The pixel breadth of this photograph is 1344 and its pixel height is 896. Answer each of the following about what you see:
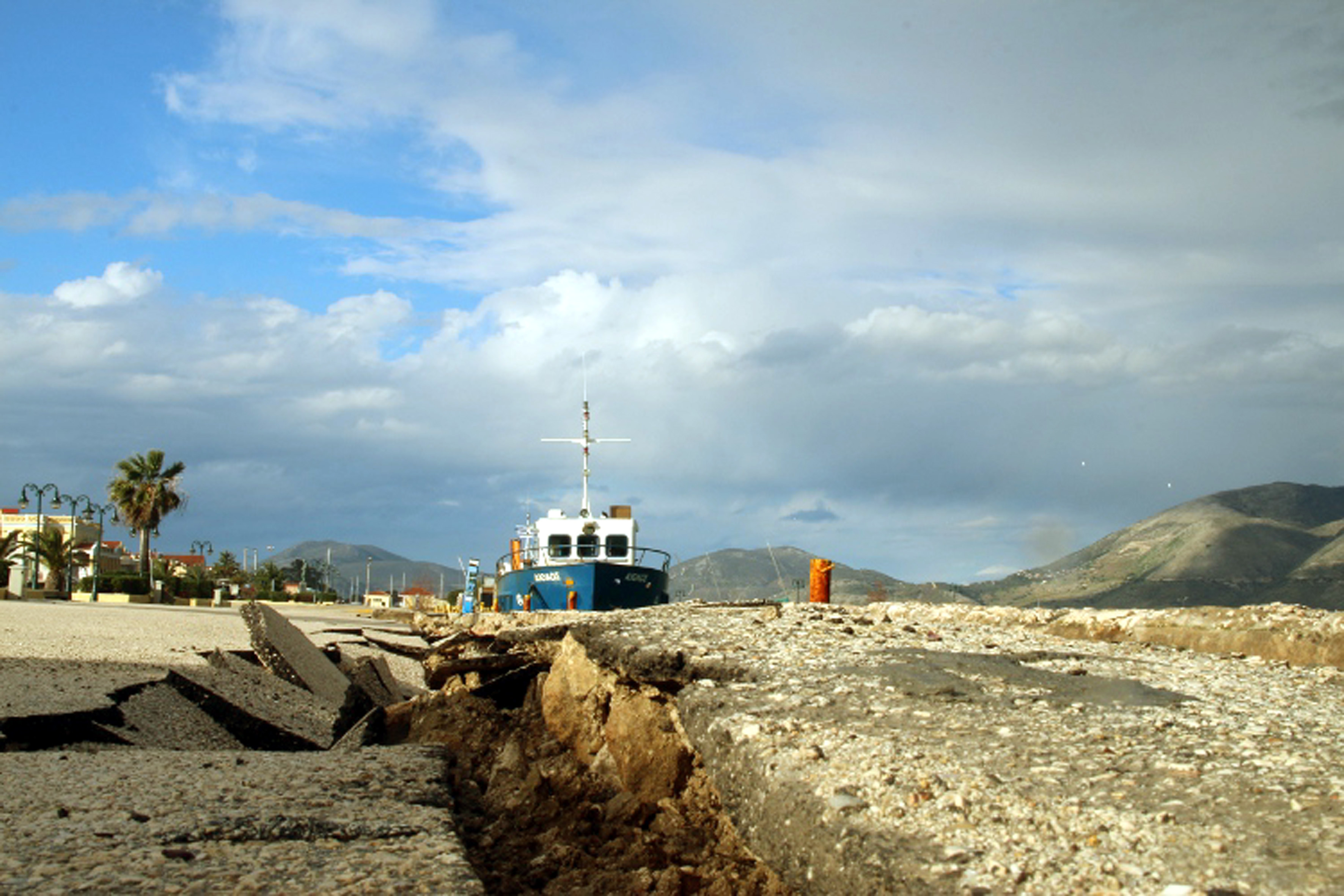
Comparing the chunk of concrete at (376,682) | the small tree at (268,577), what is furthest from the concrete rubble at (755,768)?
the small tree at (268,577)

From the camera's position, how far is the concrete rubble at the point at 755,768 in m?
3.25

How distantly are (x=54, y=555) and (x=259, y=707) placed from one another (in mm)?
55896

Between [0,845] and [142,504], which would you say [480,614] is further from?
[142,504]

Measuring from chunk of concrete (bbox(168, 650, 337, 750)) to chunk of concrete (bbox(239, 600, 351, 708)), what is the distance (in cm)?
31

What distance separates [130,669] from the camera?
10594 millimetres

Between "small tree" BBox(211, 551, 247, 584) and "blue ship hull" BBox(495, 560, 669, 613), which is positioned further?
"small tree" BBox(211, 551, 247, 584)

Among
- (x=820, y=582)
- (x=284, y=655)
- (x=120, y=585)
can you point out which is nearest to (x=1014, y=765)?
(x=820, y=582)

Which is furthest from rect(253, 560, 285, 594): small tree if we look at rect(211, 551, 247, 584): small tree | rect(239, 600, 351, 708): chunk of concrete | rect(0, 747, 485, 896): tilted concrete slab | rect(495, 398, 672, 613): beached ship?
rect(0, 747, 485, 896): tilted concrete slab

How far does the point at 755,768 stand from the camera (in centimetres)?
418

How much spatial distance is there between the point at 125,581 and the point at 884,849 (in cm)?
5662

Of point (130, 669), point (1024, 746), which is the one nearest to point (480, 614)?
point (130, 669)

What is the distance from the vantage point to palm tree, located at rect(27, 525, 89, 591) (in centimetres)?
5666

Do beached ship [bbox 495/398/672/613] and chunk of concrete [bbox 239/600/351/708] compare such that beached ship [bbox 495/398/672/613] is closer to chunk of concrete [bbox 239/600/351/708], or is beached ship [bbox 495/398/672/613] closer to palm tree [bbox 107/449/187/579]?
chunk of concrete [bbox 239/600/351/708]

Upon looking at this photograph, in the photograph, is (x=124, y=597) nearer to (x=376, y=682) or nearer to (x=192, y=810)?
(x=376, y=682)
